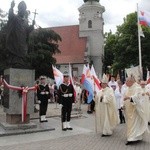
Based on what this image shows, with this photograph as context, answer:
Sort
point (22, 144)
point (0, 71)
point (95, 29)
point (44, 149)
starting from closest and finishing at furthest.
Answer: point (44, 149) < point (22, 144) < point (0, 71) < point (95, 29)

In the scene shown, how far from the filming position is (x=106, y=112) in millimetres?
11312

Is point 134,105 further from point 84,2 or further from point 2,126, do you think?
point 84,2

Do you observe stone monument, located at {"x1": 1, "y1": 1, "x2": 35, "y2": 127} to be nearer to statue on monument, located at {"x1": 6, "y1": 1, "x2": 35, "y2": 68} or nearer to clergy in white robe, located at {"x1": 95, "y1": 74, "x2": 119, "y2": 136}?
statue on monument, located at {"x1": 6, "y1": 1, "x2": 35, "y2": 68}

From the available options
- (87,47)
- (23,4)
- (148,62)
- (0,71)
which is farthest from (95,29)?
(23,4)

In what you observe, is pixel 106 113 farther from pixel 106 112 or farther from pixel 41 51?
pixel 41 51

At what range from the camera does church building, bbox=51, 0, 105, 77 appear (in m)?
69.1

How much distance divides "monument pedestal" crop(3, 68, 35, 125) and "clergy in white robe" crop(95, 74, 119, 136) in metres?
2.29

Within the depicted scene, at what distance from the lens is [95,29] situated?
2746 inches

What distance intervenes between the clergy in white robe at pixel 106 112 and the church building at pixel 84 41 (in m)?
A: 57.2

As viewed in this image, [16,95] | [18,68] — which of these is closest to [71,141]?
[16,95]

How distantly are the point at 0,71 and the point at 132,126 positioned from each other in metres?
18.0

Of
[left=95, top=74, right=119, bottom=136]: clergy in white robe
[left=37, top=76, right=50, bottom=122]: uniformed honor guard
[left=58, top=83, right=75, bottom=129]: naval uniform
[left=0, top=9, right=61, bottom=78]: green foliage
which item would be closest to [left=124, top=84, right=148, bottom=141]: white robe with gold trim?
[left=95, top=74, right=119, bottom=136]: clergy in white robe

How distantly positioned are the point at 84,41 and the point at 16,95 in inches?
2338

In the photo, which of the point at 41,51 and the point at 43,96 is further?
the point at 41,51
